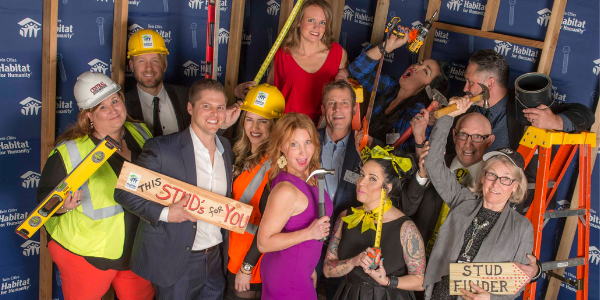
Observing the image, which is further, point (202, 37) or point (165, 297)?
point (202, 37)

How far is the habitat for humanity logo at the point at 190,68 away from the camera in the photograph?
4.39 metres

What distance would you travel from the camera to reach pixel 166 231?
2826mm

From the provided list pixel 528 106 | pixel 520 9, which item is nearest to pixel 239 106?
pixel 528 106

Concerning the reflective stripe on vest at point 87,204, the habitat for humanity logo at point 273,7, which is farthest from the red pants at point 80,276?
the habitat for humanity logo at point 273,7

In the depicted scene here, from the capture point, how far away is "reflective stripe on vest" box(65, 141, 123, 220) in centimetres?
290

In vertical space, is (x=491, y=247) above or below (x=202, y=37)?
below

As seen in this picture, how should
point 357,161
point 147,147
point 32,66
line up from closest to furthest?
point 147,147, point 357,161, point 32,66

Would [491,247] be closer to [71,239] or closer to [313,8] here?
[313,8]

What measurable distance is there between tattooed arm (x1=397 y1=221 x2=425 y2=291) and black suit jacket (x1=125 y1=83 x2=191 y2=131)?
80.6 inches

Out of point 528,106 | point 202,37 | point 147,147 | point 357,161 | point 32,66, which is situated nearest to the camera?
point 147,147

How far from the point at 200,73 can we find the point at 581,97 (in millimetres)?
3273

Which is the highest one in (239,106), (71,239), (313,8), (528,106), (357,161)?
(313,8)

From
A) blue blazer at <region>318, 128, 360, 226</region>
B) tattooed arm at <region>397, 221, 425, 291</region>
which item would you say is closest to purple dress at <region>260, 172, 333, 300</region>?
tattooed arm at <region>397, 221, 425, 291</region>

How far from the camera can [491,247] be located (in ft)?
8.48
